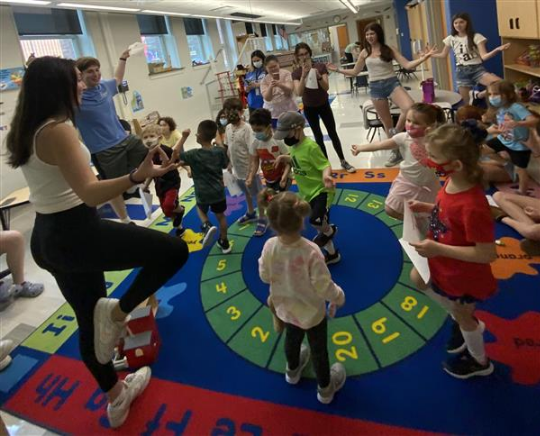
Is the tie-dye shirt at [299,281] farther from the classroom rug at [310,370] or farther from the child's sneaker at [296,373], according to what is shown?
the classroom rug at [310,370]

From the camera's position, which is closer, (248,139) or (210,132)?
(210,132)

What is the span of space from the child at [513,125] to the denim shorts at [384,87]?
1408 mm

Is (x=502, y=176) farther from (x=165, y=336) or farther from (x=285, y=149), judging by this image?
(x=165, y=336)

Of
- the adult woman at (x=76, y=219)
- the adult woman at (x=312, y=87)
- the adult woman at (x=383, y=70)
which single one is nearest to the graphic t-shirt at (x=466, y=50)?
the adult woman at (x=383, y=70)

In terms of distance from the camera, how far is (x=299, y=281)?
5.37 ft

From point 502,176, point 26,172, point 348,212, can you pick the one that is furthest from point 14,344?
point 502,176

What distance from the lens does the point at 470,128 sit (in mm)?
1616

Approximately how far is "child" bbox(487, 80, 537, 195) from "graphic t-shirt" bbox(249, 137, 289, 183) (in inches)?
70.5

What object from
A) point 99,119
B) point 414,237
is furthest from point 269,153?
point 414,237

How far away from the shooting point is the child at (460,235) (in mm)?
1448

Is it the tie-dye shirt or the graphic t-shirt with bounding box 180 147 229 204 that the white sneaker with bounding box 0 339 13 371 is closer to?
the graphic t-shirt with bounding box 180 147 229 204

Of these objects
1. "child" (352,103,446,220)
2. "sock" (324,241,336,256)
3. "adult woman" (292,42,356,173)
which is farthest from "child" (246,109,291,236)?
"adult woman" (292,42,356,173)

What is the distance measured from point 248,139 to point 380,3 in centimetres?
1971

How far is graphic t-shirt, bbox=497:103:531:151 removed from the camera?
309 centimetres
